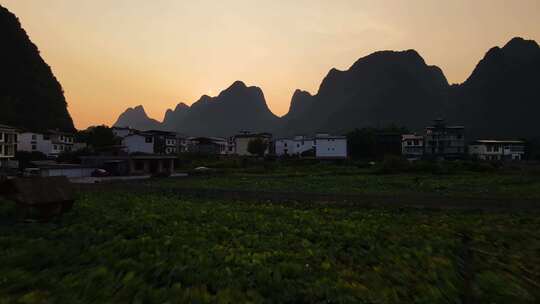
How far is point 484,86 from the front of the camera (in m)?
191

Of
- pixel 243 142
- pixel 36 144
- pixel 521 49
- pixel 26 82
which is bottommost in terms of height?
pixel 36 144

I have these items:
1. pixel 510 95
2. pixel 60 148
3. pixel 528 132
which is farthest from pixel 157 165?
pixel 510 95

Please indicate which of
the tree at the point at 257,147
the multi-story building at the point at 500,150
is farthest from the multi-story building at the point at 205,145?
the multi-story building at the point at 500,150

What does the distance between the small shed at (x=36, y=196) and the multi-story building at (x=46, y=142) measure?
71.1m

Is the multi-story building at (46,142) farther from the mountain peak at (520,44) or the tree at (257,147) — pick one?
the mountain peak at (520,44)

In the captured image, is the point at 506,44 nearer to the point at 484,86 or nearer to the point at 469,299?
the point at 484,86

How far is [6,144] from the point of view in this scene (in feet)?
202

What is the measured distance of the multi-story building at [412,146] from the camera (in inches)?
3900

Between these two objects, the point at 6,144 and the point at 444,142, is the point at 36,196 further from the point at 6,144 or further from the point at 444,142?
the point at 444,142

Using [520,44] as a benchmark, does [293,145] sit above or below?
below

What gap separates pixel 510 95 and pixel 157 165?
188 m

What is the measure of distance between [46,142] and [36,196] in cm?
7720

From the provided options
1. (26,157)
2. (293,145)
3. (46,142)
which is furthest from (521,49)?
(26,157)

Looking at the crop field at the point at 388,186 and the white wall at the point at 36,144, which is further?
the white wall at the point at 36,144
